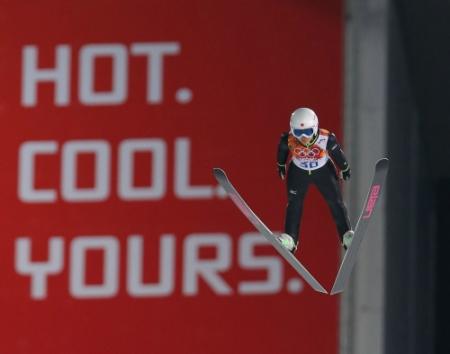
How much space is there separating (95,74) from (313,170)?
699 centimetres

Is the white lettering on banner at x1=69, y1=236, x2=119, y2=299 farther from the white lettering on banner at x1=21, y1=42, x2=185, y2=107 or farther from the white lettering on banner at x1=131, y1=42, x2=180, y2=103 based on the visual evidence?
the white lettering on banner at x1=131, y1=42, x2=180, y2=103

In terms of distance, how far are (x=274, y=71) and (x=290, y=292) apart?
229 cm

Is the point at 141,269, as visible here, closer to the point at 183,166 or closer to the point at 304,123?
the point at 183,166

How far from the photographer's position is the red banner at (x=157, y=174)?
13.4 m

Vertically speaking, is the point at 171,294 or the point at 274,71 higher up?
the point at 274,71

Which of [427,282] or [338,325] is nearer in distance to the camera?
[338,325]

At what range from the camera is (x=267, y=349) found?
13320 millimetres

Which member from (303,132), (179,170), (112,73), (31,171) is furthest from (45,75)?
(303,132)

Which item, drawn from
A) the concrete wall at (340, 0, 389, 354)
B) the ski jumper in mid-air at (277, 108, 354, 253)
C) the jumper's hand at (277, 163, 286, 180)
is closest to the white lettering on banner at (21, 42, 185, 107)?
the concrete wall at (340, 0, 389, 354)

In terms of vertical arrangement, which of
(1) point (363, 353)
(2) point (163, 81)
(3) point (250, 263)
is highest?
(2) point (163, 81)

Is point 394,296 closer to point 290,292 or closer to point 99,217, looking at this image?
point 290,292

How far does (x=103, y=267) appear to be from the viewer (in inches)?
539

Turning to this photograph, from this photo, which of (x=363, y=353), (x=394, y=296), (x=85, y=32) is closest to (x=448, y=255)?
(x=394, y=296)

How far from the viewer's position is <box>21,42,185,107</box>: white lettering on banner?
13602mm
